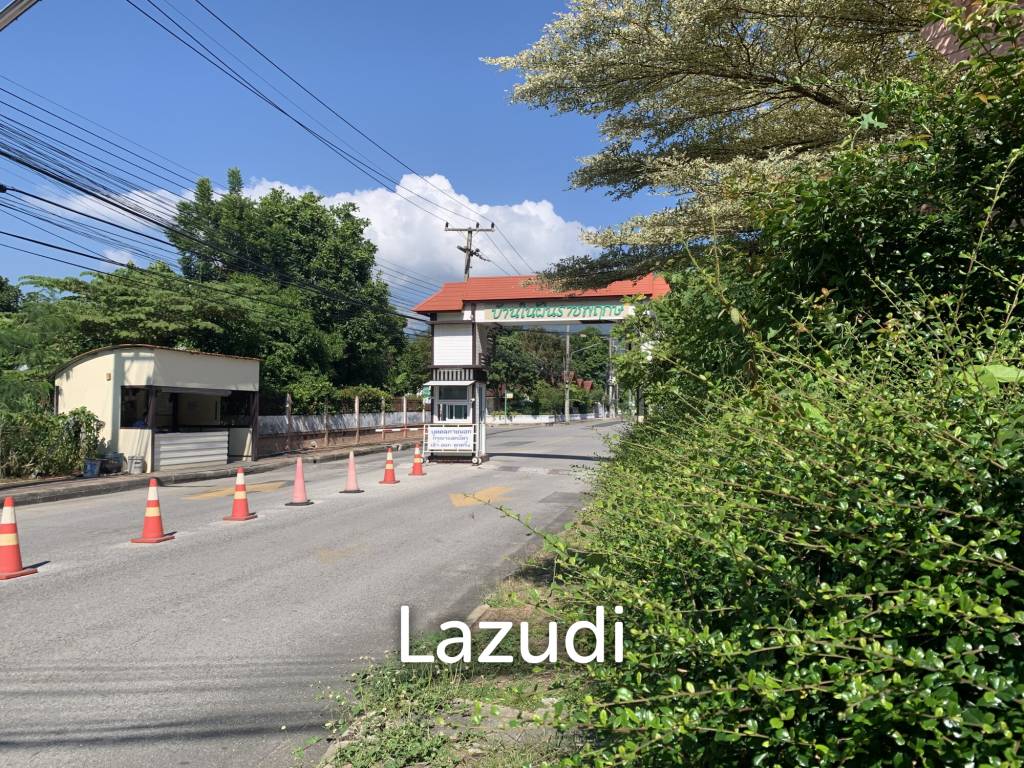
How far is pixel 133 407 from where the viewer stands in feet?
73.0

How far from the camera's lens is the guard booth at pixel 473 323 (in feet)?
76.1

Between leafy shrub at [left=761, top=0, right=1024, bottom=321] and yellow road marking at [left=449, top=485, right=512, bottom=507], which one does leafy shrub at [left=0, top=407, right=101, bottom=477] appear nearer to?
yellow road marking at [left=449, top=485, right=512, bottom=507]

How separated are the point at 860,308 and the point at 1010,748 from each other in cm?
208

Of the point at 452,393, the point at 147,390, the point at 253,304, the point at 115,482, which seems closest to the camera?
the point at 115,482

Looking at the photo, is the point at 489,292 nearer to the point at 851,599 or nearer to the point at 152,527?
the point at 152,527

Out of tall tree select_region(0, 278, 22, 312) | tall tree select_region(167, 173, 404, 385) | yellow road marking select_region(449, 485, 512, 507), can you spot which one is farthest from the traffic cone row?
tall tree select_region(0, 278, 22, 312)

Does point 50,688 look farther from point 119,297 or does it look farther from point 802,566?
point 119,297

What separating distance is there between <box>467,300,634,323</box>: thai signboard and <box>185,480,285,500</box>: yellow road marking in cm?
1000

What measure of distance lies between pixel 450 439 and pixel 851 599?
21699 mm

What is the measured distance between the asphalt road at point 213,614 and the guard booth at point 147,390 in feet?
20.0

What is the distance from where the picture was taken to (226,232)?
39406 mm

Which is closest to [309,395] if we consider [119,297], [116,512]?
[119,297]

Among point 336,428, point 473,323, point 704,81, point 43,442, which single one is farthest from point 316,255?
point 704,81

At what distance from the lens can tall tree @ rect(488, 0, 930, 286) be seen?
20.4 ft
